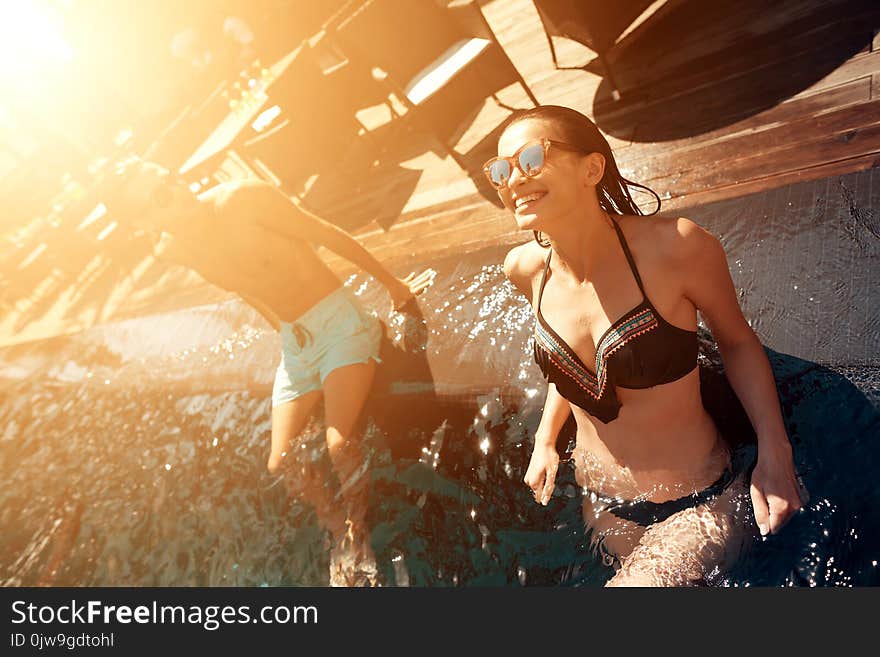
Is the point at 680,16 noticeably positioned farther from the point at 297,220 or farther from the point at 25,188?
the point at 25,188

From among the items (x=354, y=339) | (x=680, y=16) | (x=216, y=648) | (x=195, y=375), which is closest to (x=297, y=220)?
(x=354, y=339)

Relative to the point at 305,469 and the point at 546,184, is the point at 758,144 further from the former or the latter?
the point at 305,469

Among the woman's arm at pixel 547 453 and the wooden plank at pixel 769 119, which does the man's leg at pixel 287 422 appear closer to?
the woman's arm at pixel 547 453

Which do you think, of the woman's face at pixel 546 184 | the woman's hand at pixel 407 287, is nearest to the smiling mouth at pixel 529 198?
the woman's face at pixel 546 184

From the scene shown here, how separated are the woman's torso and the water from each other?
1.15 feet

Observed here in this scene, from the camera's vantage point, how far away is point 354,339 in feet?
12.4

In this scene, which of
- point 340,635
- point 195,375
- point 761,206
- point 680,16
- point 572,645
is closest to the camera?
point 572,645

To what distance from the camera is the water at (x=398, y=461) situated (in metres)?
2.23

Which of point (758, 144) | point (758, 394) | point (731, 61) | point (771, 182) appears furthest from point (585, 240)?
point (731, 61)

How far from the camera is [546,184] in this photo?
174cm

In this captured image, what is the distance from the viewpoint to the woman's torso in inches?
71.8

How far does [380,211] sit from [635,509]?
14.2 feet

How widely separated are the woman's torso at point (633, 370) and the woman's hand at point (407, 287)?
6.13 ft

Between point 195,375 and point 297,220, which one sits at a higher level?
point 297,220
